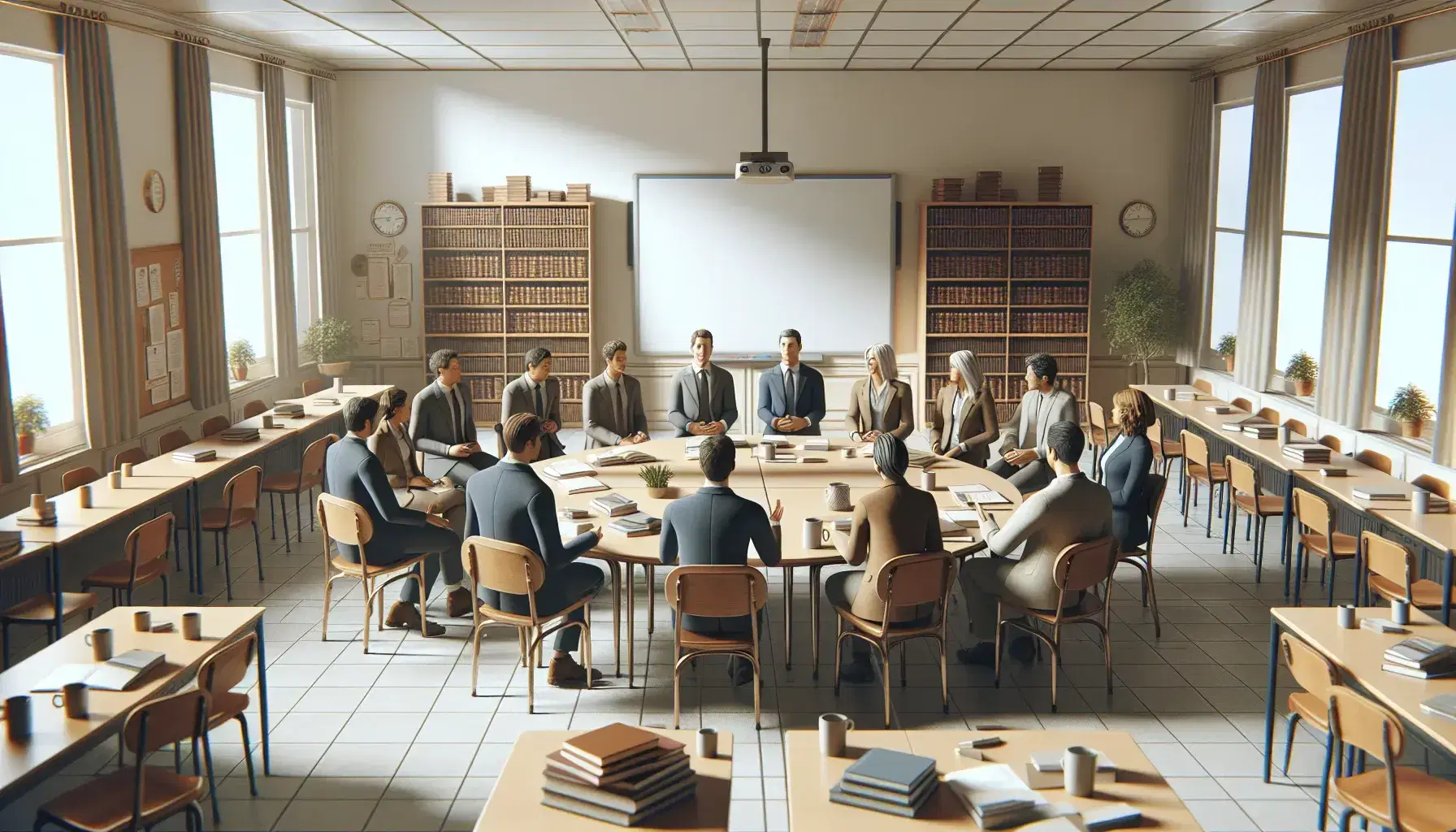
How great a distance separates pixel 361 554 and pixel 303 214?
6939 mm

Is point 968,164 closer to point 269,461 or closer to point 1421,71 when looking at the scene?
point 1421,71

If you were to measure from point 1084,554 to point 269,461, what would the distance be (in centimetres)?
708

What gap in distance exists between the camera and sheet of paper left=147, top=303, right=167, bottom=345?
8.83m

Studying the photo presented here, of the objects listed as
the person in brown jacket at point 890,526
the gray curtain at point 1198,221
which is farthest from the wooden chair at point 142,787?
the gray curtain at point 1198,221

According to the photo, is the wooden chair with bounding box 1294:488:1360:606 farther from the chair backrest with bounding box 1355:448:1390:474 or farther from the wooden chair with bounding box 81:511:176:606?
the wooden chair with bounding box 81:511:176:606

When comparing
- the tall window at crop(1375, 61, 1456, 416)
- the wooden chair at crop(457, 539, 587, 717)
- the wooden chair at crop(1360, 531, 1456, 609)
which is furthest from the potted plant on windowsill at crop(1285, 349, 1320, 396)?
the wooden chair at crop(457, 539, 587, 717)

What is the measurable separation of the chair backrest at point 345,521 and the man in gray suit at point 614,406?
7.43 ft

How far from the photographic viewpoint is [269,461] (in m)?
9.98

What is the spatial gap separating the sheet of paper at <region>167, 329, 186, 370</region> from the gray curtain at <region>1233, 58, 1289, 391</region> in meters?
9.03

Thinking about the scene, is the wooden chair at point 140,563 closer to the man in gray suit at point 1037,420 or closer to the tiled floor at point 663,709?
the tiled floor at point 663,709

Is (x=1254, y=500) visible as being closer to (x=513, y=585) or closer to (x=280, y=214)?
(x=513, y=585)

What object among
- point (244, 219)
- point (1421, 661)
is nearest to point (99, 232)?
point (244, 219)

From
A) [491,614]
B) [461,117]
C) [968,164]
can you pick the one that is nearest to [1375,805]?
[491,614]

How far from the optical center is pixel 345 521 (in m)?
6.28
